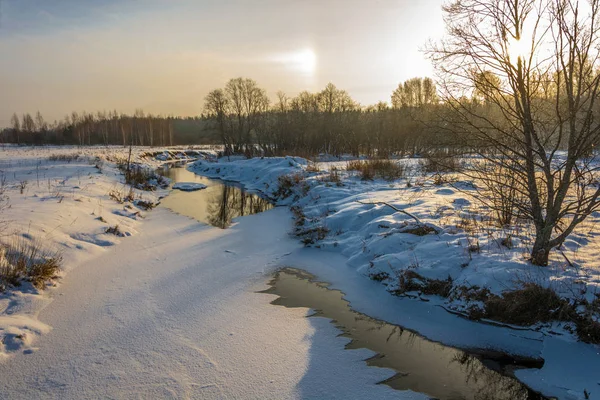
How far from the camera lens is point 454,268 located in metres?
5.55

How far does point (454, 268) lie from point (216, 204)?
433 inches

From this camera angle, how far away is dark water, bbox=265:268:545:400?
138 inches

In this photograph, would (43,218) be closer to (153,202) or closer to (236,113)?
(153,202)

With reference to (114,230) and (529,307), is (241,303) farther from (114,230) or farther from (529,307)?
(114,230)

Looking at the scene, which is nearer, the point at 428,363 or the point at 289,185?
the point at 428,363

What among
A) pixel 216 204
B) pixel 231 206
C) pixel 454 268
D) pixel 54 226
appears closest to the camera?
pixel 454 268

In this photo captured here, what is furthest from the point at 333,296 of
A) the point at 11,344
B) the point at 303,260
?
the point at 11,344

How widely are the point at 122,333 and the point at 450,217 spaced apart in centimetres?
684

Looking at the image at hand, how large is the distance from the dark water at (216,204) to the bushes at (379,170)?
4.63m

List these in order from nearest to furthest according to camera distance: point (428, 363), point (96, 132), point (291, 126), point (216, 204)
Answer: point (428, 363) → point (216, 204) → point (291, 126) → point (96, 132)

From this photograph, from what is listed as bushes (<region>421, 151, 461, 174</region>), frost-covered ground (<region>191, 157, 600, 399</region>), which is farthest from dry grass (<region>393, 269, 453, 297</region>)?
bushes (<region>421, 151, 461, 174</region>)

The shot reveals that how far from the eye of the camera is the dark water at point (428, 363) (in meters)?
3.49

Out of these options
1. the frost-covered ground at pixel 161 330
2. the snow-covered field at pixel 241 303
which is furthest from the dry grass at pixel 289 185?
the frost-covered ground at pixel 161 330

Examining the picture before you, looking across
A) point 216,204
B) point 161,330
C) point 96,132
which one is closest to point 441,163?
point 161,330
